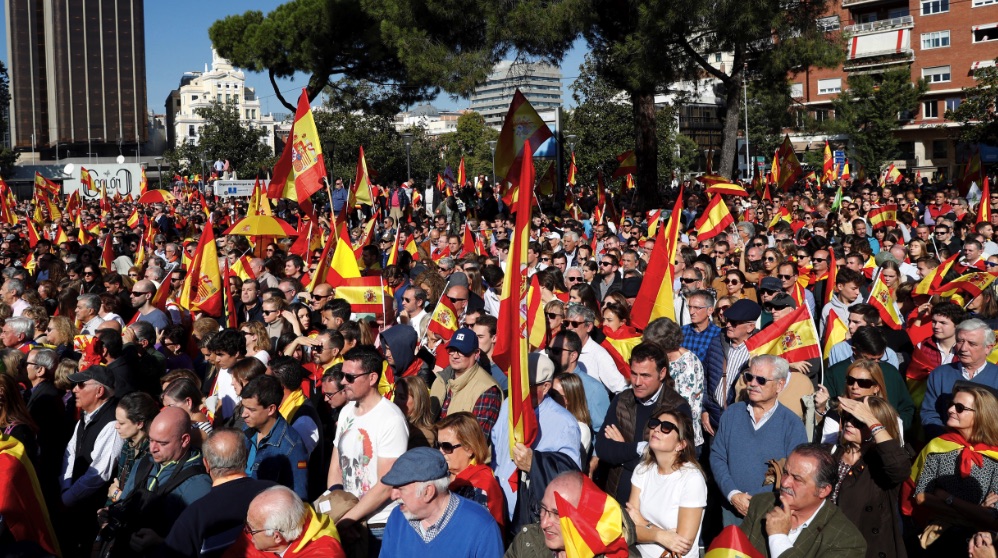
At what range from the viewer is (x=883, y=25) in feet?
196

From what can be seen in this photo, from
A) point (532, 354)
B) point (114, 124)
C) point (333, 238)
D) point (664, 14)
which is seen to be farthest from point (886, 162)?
point (114, 124)

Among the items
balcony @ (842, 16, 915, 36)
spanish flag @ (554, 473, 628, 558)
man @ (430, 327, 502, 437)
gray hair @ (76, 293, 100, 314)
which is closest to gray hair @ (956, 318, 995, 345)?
man @ (430, 327, 502, 437)

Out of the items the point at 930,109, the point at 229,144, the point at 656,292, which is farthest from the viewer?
the point at 930,109

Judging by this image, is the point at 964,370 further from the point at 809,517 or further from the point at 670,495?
the point at 670,495

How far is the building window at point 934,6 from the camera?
57.6m

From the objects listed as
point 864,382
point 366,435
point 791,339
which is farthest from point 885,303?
point 366,435

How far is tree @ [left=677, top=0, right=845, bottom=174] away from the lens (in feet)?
64.7

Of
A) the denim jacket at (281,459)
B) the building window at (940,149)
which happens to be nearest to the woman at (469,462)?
the denim jacket at (281,459)

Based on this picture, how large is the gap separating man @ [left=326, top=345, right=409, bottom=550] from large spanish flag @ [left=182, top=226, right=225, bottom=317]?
4.91m

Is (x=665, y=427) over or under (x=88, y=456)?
over

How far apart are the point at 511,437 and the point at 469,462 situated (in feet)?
0.93

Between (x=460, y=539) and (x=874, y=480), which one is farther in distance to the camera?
(x=874, y=480)

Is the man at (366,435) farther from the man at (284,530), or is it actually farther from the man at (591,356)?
the man at (591,356)

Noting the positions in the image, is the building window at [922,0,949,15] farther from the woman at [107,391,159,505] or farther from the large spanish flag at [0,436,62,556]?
the large spanish flag at [0,436,62,556]
